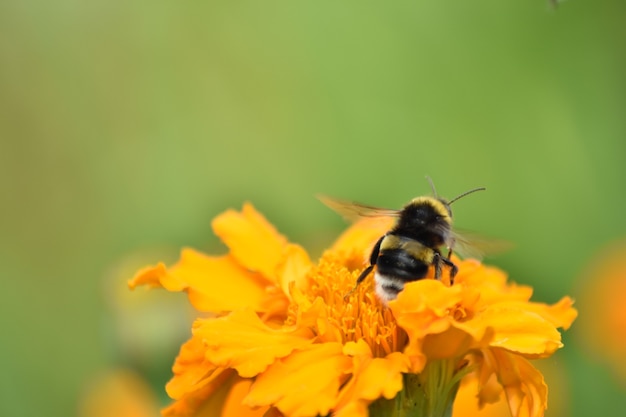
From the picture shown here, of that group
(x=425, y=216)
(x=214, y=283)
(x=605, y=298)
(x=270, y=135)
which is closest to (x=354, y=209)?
(x=425, y=216)

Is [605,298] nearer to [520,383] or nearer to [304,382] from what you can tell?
[520,383]

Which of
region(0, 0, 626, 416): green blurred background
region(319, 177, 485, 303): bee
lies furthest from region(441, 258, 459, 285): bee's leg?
region(0, 0, 626, 416): green blurred background

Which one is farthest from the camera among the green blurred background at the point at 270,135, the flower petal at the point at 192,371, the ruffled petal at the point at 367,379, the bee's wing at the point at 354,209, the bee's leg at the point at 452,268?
the green blurred background at the point at 270,135

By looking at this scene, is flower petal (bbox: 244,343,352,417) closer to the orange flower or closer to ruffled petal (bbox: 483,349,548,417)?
ruffled petal (bbox: 483,349,548,417)

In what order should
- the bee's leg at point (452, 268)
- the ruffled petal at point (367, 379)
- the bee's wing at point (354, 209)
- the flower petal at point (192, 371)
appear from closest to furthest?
the ruffled petal at point (367, 379) → the flower petal at point (192, 371) → the bee's leg at point (452, 268) → the bee's wing at point (354, 209)

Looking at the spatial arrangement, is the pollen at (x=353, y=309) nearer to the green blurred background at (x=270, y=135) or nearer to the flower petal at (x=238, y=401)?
the flower petal at (x=238, y=401)

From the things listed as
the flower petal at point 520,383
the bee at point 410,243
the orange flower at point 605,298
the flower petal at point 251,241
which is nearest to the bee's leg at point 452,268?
the bee at point 410,243
